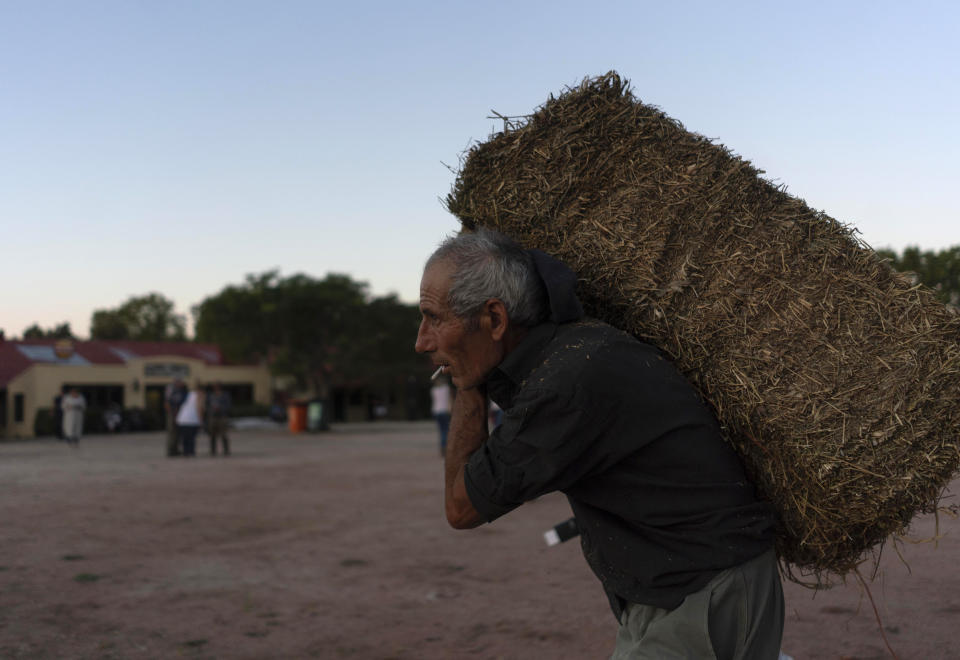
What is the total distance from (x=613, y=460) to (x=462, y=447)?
17.1 inches

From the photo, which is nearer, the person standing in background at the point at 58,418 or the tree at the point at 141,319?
the person standing in background at the point at 58,418

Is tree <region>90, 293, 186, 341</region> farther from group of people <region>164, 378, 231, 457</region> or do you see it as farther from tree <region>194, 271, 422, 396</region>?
group of people <region>164, 378, 231, 457</region>

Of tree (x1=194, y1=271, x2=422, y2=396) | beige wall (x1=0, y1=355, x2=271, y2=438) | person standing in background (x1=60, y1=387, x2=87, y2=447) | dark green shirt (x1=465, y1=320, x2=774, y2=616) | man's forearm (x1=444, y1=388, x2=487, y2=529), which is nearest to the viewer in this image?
dark green shirt (x1=465, y1=320, x2=774, y2=616)

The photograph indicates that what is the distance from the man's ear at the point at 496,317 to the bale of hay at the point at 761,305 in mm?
372

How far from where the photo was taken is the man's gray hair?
85.6 inches

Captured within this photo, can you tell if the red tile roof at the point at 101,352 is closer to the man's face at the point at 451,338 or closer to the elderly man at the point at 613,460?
the man's face at the point at 451,338

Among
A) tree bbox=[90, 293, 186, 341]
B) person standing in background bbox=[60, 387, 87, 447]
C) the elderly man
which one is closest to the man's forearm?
the elderly man

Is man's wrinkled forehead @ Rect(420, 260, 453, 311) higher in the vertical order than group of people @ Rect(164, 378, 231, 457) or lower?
higher

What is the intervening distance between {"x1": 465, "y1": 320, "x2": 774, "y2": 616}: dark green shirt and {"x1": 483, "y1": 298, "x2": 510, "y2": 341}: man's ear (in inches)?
3.6

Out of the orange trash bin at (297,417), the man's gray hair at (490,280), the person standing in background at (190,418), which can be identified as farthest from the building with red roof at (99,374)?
the man's gray hair at (490,280)

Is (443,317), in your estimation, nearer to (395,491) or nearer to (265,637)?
(265,637)

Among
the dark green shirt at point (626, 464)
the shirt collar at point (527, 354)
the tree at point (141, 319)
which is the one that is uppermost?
the tree at point (141, 319)

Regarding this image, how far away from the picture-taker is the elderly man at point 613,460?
194 cm

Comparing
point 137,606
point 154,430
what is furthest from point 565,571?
point 154,430
